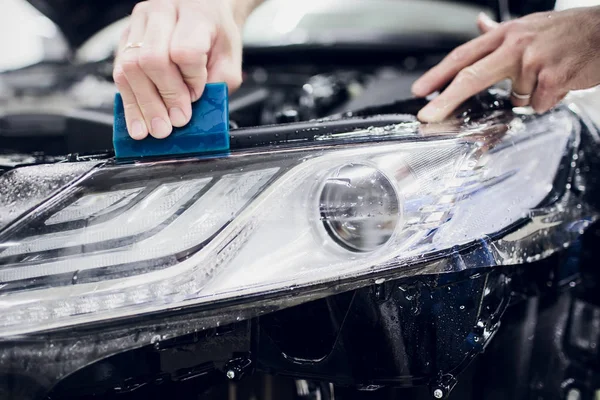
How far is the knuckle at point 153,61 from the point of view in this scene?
72cm

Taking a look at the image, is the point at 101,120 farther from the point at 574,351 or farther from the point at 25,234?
the point at 574,351

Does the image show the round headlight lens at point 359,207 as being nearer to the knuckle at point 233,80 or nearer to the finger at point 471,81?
the finger at point 471,81

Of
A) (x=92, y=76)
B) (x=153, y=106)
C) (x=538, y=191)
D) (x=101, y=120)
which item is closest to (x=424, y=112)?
(x=538, y=191)

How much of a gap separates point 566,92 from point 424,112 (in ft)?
0.96

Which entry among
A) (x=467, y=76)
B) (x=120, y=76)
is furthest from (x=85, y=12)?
(x=467, y=76)

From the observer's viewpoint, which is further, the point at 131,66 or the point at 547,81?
the point at 547,81

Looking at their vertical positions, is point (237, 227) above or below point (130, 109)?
below

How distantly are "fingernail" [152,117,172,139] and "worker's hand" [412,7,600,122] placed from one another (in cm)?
47

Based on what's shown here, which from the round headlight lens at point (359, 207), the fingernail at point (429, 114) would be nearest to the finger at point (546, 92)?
the fingernail at point (429, 114)

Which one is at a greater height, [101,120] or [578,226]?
[101,120]

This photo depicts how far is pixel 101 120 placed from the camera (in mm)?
1188

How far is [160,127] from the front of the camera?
0.74 metres

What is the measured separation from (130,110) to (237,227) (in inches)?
9.5

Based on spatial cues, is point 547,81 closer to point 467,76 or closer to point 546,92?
point 546,92
